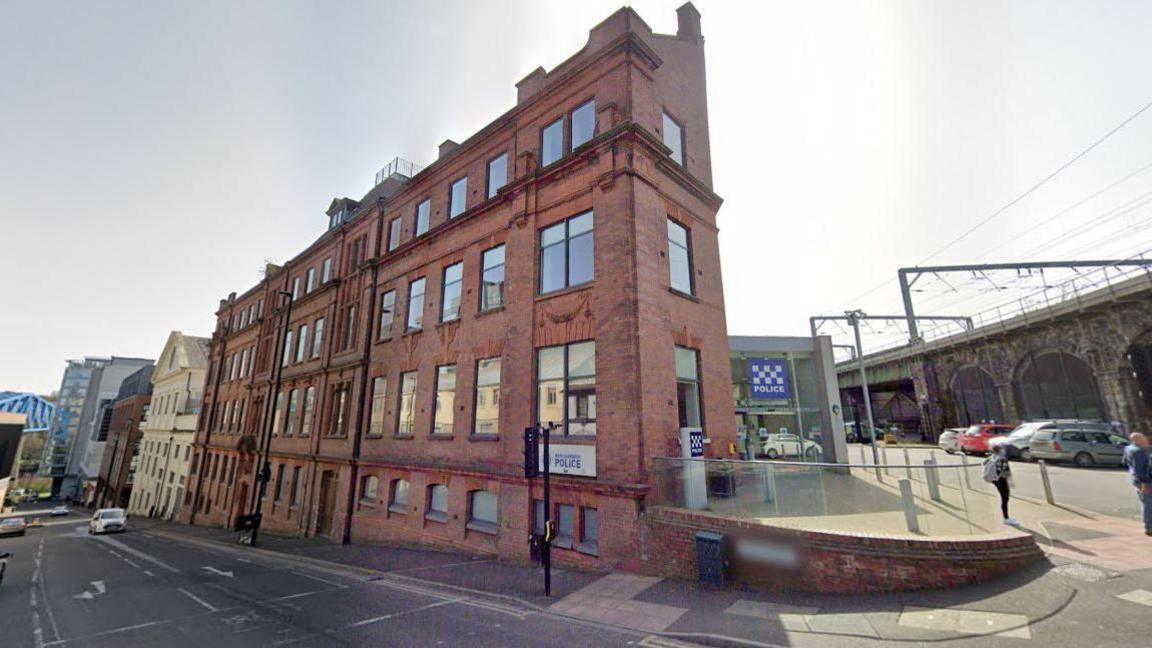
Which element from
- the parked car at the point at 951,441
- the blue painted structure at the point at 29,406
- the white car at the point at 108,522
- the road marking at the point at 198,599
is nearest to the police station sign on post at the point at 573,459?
the road marking at the point at 198,599

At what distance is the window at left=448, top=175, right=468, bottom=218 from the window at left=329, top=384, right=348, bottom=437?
1065 cm

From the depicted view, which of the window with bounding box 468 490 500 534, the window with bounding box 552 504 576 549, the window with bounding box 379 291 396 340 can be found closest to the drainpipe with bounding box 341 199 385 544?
the window with bounding box 379 291 396 340

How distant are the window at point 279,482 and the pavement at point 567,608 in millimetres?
10136

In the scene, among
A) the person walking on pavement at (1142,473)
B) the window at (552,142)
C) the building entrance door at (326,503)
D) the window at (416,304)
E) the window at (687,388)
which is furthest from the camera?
the building entrance door at (326,503)

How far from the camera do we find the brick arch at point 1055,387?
3050cm

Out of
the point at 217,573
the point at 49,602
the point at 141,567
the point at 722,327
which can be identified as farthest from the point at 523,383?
the point at 141,567

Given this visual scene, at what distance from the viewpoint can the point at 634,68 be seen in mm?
13227

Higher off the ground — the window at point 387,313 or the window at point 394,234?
the window at point 394,234

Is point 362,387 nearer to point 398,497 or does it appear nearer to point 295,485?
point 398,497

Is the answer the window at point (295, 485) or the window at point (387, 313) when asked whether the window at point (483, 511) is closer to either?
the window at point (387, 313)

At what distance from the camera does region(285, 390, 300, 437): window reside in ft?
85.1

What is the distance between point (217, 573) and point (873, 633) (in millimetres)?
19398

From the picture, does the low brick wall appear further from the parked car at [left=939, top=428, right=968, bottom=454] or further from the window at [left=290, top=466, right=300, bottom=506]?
the parked car at [left=939, top=428, right=968, bottom=454]

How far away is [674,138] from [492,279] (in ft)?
26.3
